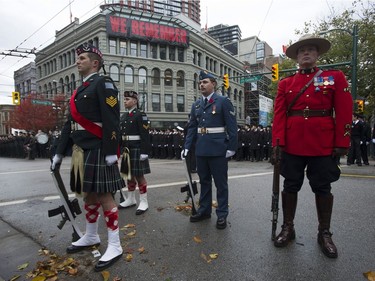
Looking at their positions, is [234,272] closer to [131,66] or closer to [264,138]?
[264,138]

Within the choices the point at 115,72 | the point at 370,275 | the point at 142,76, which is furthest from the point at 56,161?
the point at 142,76

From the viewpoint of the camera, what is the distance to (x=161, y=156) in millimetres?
20031

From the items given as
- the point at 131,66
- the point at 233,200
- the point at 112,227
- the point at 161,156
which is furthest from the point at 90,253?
the point at 131,66

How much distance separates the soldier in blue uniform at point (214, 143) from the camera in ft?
13.6

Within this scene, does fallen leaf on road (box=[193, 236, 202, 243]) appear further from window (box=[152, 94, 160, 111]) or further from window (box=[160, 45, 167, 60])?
window (box=[160, 45, 167, 60])

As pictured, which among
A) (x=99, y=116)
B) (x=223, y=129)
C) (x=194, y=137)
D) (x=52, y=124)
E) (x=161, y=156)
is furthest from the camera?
(x=52, y=124)

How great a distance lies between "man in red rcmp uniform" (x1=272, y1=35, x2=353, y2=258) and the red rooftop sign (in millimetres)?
38196

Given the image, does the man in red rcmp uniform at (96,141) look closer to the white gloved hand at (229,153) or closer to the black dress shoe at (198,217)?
the black dress shoe at (198,217)

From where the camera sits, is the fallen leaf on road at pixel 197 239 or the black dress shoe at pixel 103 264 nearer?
the black dress shoe at pixel 103 264

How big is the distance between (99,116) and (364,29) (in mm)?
27167

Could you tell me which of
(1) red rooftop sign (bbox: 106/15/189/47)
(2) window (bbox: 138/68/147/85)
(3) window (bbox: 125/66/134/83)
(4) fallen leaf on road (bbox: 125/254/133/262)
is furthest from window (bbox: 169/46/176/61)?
(4) fallen leaf on road (bbox: 125/254/133/262)

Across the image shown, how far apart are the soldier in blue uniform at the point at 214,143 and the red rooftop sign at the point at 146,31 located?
1461 inches

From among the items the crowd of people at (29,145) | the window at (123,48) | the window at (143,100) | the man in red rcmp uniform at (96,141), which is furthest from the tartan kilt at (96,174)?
the window at (123,48)

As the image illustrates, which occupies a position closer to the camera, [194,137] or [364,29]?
[194,137]
